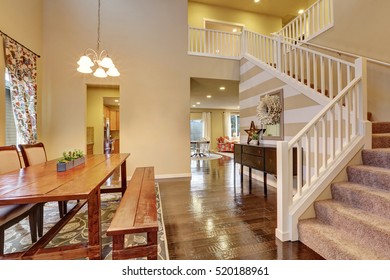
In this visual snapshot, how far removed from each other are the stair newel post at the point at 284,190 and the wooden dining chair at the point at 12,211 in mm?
2250

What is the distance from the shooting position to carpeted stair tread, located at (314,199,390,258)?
1332 mm

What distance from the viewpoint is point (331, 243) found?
1.48 meters

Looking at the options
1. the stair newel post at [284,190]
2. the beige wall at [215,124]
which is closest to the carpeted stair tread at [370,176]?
the stair newel post at [284,190]

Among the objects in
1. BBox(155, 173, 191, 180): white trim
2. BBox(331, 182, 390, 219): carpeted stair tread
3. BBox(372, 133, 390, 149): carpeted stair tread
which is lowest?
BBox(155, 173, 191, 180): white trim

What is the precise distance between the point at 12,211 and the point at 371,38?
5.05 meters

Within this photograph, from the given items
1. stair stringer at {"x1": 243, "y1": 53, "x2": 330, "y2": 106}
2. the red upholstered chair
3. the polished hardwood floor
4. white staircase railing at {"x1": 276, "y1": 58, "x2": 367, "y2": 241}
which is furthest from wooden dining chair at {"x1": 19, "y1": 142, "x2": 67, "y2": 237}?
the red upholstered chair

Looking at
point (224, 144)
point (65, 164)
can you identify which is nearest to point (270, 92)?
point (65, 164)

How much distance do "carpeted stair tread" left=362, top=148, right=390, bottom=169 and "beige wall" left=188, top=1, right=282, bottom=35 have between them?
5892 millimetres

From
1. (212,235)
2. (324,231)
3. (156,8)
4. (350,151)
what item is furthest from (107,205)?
(156,8)

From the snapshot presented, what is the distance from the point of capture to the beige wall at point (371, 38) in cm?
291

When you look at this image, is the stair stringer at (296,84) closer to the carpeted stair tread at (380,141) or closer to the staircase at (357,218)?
the carpeted stair tread at (380,141)

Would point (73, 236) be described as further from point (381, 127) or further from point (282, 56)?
point (282, 56)

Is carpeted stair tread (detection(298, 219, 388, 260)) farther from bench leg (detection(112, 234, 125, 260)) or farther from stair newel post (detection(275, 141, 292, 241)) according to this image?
bench leg (detection(112, 234, 125, 260))
